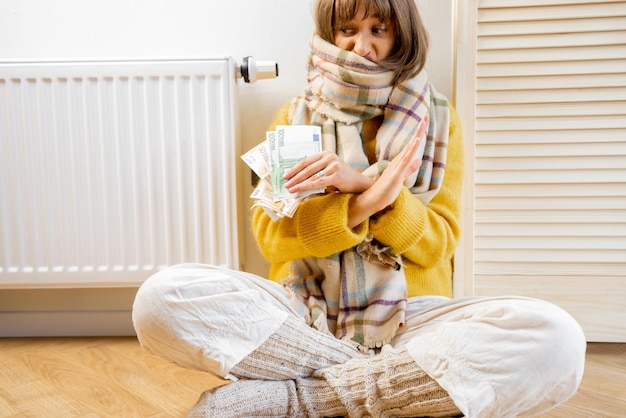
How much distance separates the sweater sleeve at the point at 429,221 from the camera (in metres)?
1.03

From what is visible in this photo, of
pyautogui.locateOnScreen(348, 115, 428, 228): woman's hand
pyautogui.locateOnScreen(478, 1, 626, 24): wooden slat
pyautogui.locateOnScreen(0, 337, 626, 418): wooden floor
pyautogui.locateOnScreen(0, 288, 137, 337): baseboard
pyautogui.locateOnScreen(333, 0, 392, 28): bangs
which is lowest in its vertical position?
pyautogui.locateOnScreen(0, 337, 626, 418): wooden floor

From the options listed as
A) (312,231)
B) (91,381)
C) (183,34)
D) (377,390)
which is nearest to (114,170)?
(183,34)

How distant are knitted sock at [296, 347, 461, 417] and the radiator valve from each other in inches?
27.1

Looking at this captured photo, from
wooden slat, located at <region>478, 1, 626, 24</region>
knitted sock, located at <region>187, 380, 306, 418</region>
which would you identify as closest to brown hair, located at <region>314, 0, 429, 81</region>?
wooden slat, located at <region>478, 1, 626, 24</region>

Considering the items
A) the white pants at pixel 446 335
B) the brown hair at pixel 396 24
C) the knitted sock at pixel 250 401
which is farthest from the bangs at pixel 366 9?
the knitted sock at pixel 250 401

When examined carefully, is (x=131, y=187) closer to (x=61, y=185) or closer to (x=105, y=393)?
(x=61, y=185)

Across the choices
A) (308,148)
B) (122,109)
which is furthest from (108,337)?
(308,148)

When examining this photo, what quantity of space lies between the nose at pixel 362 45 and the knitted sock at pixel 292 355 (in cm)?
50

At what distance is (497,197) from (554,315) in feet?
1.71

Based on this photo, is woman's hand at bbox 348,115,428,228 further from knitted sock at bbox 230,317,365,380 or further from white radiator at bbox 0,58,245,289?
white radiator at bbox 0,58,245,289

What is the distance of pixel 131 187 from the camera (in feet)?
4.58

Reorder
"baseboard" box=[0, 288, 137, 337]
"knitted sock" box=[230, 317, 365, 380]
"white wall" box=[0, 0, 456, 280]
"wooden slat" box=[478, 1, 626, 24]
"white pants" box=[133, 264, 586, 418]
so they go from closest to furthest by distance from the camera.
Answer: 1. "white pants" box=[133, 264, 586, 418]
2. "knitted sock" box=[230, 317, 365, 380]
3. "wooden slat" box=[478, 1, 626, 24]
4. "white wall" box=[0, 0, 456, 280]
5. "baseboard" box=[0, 288, 137, 337]

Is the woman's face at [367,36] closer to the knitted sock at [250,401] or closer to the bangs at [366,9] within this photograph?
the bangs at [366,9]

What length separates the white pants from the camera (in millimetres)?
850
